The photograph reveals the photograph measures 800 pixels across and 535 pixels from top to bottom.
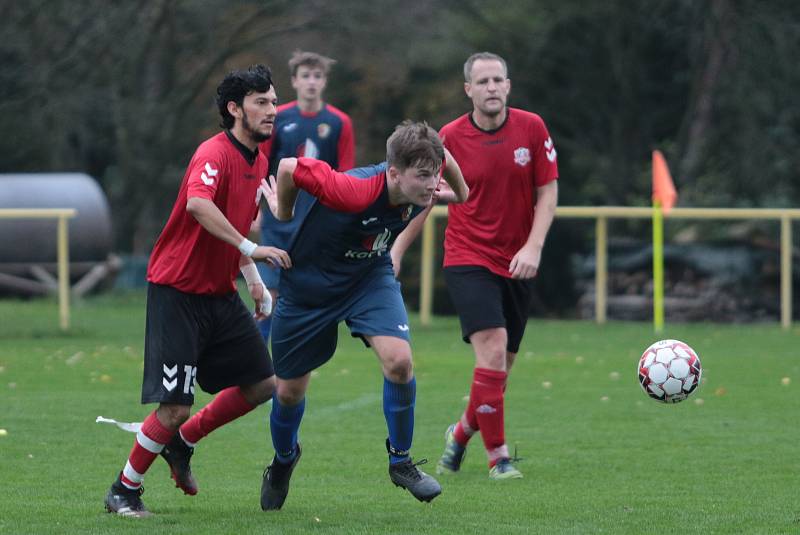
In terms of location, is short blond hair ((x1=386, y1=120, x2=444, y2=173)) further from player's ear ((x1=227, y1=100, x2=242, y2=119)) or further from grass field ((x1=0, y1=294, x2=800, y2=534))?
grass field ((x1=0, y1=294, x2=800, y2=534))

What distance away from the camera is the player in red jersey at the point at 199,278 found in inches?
259

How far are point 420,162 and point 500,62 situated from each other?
2.10m

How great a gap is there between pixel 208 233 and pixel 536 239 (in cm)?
215

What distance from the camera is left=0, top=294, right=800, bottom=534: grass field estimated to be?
21.4 feet

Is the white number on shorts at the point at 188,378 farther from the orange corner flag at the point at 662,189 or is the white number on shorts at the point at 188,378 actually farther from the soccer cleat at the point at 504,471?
the orange corner flag at the point at 662,189

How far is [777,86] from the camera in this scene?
26.6m

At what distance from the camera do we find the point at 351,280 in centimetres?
676

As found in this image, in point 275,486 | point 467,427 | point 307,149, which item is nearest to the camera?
point 275,486

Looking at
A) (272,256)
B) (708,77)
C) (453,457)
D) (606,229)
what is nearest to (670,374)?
(453,457)

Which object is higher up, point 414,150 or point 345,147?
point 345,147

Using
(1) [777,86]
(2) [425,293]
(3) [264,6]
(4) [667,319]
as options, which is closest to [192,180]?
(2) [425,293]

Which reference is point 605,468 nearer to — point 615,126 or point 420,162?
point 420,162

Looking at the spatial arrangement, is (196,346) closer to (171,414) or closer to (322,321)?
(171,414)

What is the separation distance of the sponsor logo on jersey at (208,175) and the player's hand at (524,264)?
2.11m
